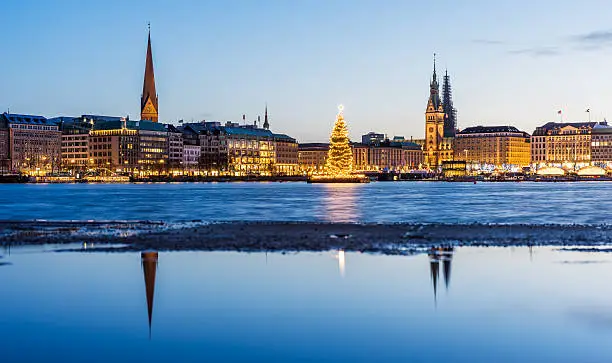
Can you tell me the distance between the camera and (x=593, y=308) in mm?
16094

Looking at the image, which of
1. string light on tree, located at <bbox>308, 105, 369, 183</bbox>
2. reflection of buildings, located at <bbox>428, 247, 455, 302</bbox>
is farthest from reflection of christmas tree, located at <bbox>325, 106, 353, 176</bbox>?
reflection of buildings, located at <bbox>428, 247, 455, 302</bbox>

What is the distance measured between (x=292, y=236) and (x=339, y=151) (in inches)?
3685

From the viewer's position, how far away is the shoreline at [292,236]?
88.4 feet

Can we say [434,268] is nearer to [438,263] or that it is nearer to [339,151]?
[438,263]

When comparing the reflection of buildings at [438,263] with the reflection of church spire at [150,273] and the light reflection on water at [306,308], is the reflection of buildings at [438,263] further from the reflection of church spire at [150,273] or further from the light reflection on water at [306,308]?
the reflection of church spire at [150,273]

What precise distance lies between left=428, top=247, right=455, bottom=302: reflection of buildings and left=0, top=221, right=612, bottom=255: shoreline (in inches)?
29.2

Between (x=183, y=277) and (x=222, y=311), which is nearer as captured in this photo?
(x=222, y=311)

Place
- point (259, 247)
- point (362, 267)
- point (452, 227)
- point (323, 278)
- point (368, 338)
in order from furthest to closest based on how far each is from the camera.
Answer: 1. point (452, 227)
2. point (259, 247)
3. point (362, 267)
4. point (323, 278)
5. point (368, 338)

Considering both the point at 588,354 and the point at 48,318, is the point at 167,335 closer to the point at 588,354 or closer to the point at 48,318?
the point at 48,318

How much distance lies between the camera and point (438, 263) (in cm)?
2239

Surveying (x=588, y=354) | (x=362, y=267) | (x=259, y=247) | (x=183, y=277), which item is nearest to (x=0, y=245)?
(x=259, y=247)

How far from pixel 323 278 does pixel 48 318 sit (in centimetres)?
695

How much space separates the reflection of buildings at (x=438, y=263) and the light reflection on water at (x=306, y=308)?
0.08m

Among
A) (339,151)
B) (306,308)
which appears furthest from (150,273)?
(339,151)
